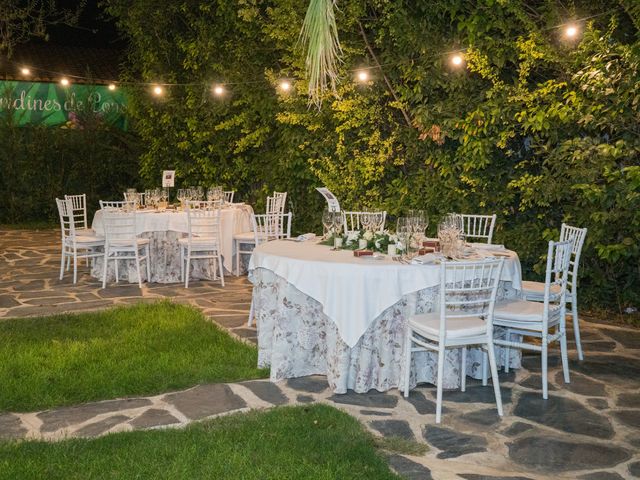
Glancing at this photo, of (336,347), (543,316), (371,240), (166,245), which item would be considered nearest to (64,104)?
(166,245)

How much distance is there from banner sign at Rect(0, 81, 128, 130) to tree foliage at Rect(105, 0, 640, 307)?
190 inches

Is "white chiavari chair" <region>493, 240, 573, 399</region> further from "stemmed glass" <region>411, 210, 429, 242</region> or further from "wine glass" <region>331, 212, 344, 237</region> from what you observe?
"wine glass" <region>331, 212, 344, 237</region>

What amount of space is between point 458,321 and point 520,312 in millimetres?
545

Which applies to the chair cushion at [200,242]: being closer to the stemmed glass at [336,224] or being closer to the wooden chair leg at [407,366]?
the stemmed glass at [336,224]

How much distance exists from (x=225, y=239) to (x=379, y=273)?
4868 mm

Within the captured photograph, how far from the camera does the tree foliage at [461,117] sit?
703 centimetres

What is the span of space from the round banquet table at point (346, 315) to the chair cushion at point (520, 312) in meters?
0.25

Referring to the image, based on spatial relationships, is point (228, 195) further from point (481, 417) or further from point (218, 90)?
point (481, 417)

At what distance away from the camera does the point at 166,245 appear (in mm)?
9133

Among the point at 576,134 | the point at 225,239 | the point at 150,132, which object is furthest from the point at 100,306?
the point at 150,132

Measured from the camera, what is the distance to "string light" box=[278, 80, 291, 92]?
34.3 ft

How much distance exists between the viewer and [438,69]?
8.40 metres

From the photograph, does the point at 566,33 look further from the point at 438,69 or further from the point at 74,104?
the point at 74,104
